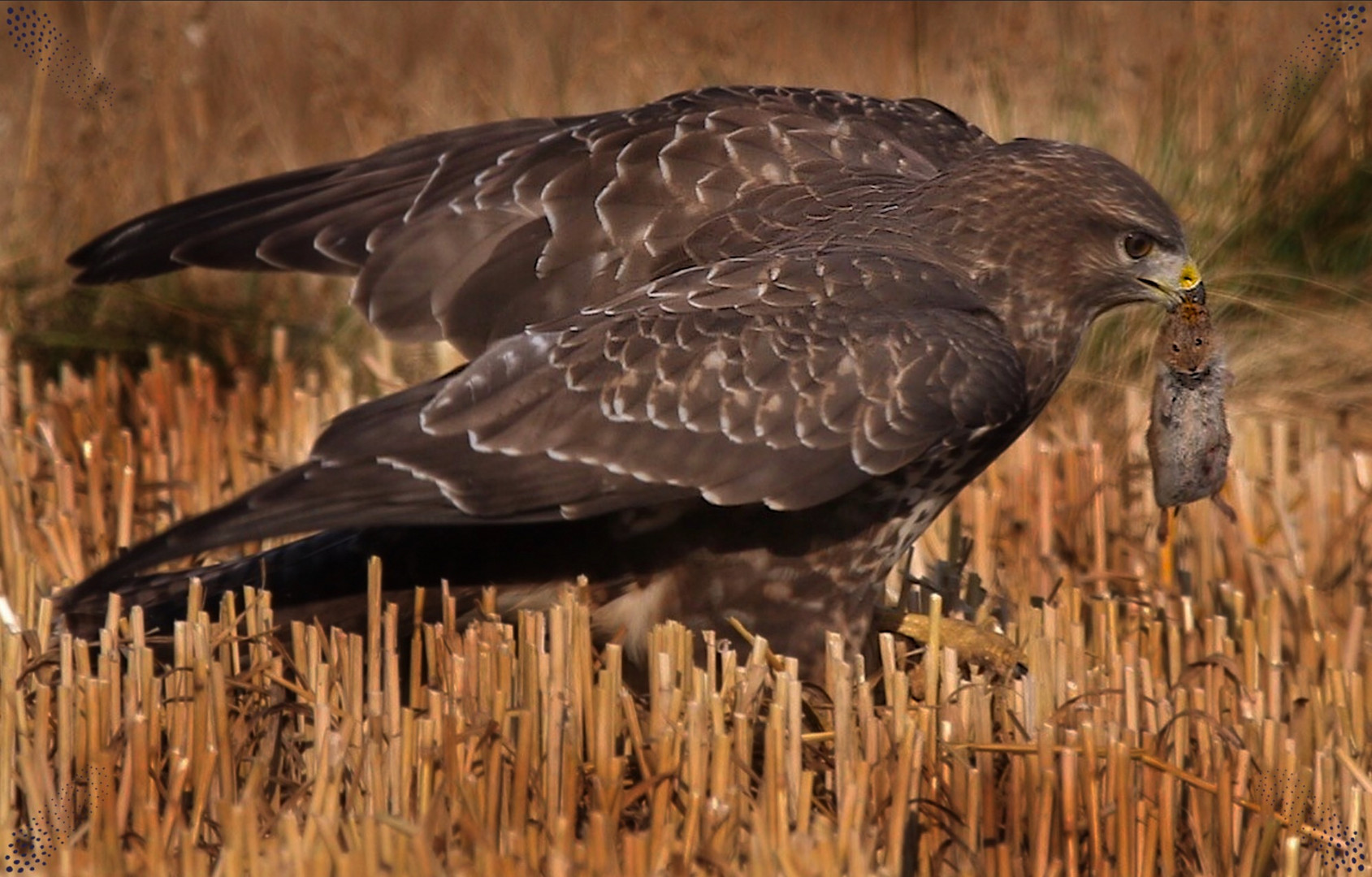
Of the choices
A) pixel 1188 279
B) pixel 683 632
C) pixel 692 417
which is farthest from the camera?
pixel 1188 279

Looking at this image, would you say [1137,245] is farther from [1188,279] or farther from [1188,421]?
[1188,421]

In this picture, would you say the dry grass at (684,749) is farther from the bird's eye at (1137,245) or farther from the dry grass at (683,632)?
the bird's eye at (1137,245)

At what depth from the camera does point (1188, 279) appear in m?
4.93

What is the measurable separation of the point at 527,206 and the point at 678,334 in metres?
0.85

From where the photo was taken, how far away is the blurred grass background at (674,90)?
7.30m

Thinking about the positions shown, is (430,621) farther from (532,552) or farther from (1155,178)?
(1155,178)

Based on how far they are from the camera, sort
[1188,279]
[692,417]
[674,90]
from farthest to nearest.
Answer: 1. [674,90]
2. [1188,279]
3. [692,417]

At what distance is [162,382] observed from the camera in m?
6.73

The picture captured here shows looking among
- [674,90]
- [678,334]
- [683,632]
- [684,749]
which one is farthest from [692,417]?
[674,90]

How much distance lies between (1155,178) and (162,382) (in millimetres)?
3703

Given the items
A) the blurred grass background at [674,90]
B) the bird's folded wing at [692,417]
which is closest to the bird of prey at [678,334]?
the bird's folded wing at [692,417]

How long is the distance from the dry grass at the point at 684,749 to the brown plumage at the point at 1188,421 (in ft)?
1.14

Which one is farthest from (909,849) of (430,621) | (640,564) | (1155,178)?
(1155,178)

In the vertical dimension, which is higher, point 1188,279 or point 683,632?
point 1188,279
